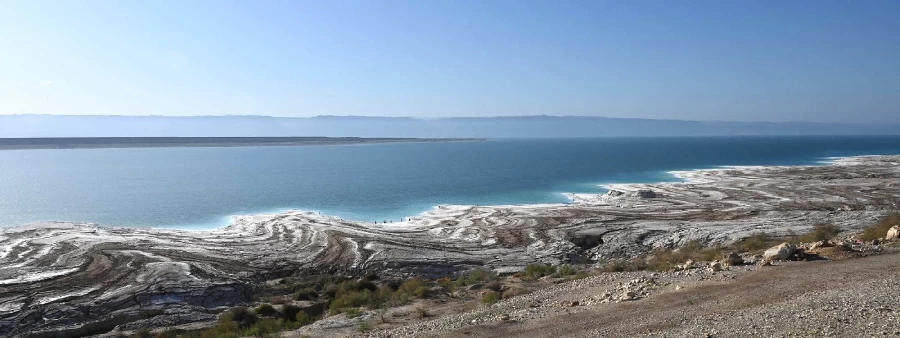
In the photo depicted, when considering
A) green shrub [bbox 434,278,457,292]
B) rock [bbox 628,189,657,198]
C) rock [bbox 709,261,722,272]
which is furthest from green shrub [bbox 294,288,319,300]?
rock [bbox 628,189,657,198]

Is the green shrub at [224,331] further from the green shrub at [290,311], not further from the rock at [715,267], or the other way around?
the rock at [715,267]

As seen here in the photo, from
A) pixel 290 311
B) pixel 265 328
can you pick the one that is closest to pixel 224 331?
pixel 265 328

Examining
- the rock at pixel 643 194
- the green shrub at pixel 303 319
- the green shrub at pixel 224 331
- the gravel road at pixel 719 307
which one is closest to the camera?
the gravel road at pixel 719 307

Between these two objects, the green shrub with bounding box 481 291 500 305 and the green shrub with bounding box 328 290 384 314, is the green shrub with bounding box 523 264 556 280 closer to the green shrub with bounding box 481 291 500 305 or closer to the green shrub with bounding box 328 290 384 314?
the green shrub with bounding box 481 291 500 305

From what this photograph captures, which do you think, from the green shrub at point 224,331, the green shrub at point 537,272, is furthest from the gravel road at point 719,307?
the green shrub at point 224,331

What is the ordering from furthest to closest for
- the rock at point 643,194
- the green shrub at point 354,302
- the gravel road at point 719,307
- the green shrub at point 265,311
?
the rock at point 643,194
the green shrub at point 265,311
the green shrub at point 354,302
the gravel road at point 719,307

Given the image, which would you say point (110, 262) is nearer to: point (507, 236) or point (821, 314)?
point (507, 236)
